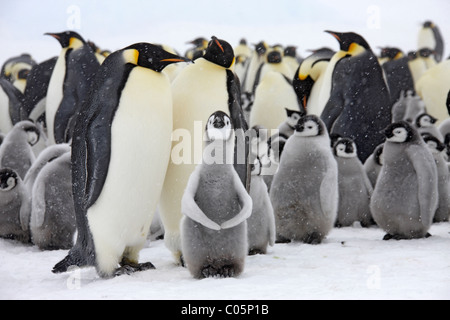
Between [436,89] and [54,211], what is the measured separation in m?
6.86

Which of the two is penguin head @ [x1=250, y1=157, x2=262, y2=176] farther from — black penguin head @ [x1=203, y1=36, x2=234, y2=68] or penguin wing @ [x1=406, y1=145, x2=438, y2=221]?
penguin wing @ [x1=406, y1=145, x2=438, y2=221]

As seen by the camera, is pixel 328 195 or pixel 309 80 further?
pixel 309 80

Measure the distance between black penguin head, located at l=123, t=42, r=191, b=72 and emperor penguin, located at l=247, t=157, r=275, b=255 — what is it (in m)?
0.94

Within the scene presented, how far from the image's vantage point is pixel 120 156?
9.79 ft

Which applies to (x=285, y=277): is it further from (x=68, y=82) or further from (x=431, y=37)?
(x=431, y=37)

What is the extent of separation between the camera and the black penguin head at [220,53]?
336 centimetres

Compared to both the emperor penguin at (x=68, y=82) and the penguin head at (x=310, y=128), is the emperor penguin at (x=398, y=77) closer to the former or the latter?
the emperor penguin at (x=68, y=82)

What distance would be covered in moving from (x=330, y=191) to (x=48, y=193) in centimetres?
177

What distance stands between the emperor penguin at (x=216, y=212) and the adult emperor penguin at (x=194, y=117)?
32cm

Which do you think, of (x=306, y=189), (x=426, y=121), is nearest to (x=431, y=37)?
(x=426, y=121)

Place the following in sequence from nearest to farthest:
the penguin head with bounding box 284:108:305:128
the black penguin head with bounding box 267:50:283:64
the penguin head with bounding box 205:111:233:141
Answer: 1. the penguin head with bounding box 205:111:233:141
2. the penguin head with bounding box 284:108:305:128
3. the black penguin head with bounding box 267:50:283:64

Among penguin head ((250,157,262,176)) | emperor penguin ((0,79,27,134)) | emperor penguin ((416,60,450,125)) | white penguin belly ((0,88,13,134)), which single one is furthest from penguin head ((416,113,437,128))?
white penguin belly ((0,88,13,134))

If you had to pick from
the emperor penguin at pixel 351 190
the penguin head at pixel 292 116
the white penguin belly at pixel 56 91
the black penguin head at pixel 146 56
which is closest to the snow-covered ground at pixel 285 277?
the emperor penguin at pixel 351 190

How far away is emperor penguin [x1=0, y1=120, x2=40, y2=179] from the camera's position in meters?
5.51
